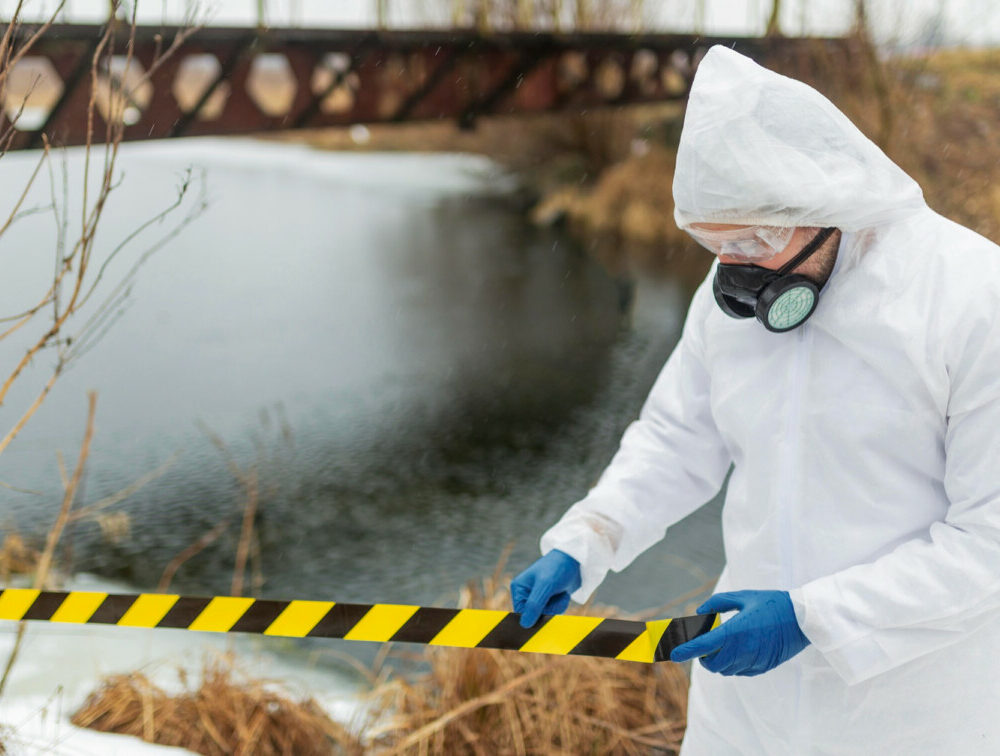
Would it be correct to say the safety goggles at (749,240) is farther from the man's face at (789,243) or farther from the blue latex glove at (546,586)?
the blue latex glove at (546,586)

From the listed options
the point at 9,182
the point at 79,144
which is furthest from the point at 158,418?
the point at 9,182

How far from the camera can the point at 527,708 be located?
9.37ft

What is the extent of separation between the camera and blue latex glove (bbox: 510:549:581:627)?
5.57 ft

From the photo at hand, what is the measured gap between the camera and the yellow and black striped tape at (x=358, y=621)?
5.51 ft

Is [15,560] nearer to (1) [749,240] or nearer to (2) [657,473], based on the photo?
(2) [657,473]

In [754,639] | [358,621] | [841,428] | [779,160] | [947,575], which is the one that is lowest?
[358,621]

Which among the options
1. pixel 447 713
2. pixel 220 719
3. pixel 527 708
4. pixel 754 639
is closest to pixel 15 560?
pixel 220 719

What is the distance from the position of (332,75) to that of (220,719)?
6.72 metres

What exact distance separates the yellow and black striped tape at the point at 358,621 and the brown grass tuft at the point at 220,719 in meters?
1.11

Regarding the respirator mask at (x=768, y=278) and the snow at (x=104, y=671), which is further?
the snow at (x=104, y=671)

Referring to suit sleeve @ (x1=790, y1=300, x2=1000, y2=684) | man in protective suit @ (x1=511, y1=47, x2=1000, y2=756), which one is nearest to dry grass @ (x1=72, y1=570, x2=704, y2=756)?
man in protective suit @ (x1=511, y1=47, x2=1000, y2=756)

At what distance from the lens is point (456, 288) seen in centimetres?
1312

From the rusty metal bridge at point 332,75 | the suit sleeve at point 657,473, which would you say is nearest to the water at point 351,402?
the rusty metal bridge at point 332,75

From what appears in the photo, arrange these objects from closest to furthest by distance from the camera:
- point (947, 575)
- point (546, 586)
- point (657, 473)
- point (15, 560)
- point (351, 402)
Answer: point (947, 575) → point (546, 586) → point (657, 473) → point (15, 560) → point (351, 402)
